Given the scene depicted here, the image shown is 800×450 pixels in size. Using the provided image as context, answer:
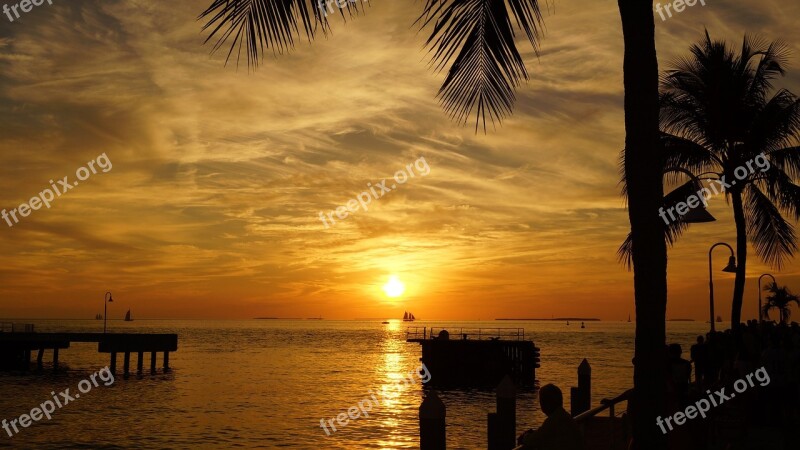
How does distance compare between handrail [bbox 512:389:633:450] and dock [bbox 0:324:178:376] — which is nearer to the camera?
handrail [bbox 512:389:633:450]

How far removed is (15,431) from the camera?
4303 cm

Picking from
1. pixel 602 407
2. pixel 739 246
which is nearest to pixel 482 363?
pixel 739 246


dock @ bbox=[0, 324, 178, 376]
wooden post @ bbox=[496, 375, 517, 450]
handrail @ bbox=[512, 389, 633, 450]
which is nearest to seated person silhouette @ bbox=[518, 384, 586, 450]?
handrail @ bbox=[512, 389, 633, 450]

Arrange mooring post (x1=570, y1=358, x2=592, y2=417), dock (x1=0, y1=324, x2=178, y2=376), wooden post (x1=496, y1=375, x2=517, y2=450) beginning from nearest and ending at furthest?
1. wooden post (x1=496, y1=375, x2=517, y2=450)
2. mooring post (x1=570, y1=358, x2=592, y2=417)
3. dock (x1=0, y1=324, x2=178, y2=376)

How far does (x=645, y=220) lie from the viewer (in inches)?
247

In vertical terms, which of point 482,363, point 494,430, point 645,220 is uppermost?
point 645,220

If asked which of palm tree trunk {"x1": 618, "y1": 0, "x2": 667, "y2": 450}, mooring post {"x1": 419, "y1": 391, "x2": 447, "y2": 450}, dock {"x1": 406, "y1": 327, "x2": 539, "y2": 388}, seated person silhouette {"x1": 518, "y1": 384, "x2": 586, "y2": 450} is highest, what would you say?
palm tree trunk {"x1": 618, "y1": 0, "x2": 667, "y2": 450}

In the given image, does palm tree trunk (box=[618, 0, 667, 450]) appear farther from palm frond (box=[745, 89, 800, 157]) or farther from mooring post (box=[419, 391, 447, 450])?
palm frond (box=[745, 89, 800, 157])

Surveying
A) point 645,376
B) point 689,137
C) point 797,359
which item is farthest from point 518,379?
point 645,376

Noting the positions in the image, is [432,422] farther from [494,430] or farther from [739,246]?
[739,246]

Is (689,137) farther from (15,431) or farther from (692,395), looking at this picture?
(15,431)

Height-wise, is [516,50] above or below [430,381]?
above

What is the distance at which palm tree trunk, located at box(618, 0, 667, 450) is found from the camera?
6254 millimetres

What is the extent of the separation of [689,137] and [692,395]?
1471cm
